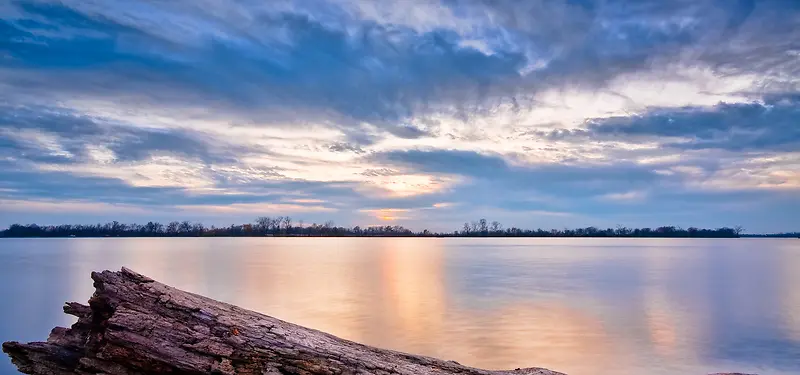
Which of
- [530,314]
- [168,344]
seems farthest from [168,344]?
[530,314]

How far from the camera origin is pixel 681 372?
44.8 ft

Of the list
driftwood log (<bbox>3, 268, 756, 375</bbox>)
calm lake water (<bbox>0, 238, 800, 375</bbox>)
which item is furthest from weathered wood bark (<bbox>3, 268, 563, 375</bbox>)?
calm lake water (<bbox>0, 238, 800, 375</bbox>)

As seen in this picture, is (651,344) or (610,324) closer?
(651,344)

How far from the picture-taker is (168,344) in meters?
5.82

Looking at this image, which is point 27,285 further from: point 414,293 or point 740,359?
point 740,359

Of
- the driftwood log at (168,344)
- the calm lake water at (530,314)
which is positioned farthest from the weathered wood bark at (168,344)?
the calm lake water at (530,314)

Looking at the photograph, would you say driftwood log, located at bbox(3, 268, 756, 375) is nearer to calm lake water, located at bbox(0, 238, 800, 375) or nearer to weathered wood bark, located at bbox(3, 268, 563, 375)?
weathered wood bark, located at bbox(3, 268, 563, 375)

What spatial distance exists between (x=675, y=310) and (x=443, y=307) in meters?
10.8

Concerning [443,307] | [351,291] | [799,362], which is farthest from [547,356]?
[351,291]

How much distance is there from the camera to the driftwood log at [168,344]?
5762mm

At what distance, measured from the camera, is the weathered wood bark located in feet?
18.9

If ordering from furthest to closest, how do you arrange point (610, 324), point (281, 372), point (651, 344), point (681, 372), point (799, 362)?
point (610, 324), point (651, 344), point (799, 362), point (681, 372), point (281, 372)

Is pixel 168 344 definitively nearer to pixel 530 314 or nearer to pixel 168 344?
pixel 168 344

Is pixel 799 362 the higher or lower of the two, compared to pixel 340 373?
lower
